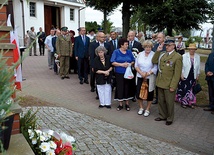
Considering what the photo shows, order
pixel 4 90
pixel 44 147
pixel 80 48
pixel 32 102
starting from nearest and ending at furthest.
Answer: pixel 4 90
pixel 44 147
pixel 32 102
pixel 80 48

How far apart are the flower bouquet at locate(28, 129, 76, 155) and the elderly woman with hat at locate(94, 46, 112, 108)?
3.09 metres

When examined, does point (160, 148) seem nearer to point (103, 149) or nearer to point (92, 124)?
point (103, 149)

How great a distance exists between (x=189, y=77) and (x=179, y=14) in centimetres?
1547

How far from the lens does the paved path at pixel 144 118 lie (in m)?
4.55

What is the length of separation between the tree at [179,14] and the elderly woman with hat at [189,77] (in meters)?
13.9

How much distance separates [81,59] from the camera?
29.3 feet

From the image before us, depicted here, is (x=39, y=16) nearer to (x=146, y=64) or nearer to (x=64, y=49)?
(x=64, y=49)

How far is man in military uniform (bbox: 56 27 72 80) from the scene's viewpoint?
9.38 meters

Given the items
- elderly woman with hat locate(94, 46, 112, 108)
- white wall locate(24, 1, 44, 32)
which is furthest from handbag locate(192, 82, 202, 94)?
white wall locate(24, 1, 44, 32)

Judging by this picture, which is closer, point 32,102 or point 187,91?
point 32,102

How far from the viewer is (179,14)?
67.2ft

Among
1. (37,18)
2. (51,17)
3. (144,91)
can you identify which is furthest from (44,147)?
(51,17)

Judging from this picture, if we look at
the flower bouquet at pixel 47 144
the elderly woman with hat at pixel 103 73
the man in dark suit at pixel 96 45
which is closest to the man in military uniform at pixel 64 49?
the man in dark suit at pixel 96 45

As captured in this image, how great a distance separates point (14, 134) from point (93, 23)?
3260 centimetres
